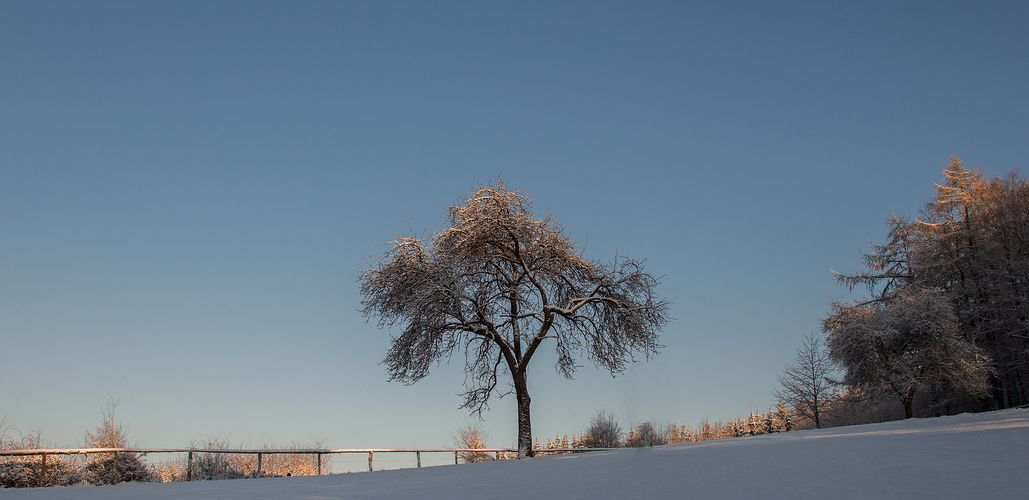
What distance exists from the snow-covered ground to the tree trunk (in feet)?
16.4

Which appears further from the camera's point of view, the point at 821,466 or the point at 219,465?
the point at 219,465

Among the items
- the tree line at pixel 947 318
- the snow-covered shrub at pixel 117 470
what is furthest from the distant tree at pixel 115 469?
the tree line at pixel 947 318

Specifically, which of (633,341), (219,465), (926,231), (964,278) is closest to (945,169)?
(926,231)

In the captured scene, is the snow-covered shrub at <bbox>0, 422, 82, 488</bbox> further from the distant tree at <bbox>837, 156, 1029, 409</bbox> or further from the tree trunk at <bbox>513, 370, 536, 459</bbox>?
the distant tree at <bbox>837, 156, 1029, 409</bbox>

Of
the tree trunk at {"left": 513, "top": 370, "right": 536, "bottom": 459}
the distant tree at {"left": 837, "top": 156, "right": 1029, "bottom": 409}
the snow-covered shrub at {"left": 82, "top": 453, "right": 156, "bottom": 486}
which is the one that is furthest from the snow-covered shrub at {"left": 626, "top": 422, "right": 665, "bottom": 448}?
the distant tree at {"left": 837, "top": 156, "right": 1029, "bottom": 409}

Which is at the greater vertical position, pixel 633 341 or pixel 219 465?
pixel 633 341

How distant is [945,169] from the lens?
138 feet

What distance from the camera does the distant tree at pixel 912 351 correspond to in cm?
3103

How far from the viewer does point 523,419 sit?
798 inches

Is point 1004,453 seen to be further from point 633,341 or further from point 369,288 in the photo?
point 369,288

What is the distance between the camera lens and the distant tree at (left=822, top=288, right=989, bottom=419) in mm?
31031

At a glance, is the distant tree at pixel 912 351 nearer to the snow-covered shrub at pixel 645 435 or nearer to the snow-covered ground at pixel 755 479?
the snow-covered shrub at pixel 645 435

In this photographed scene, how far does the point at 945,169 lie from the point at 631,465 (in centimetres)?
4069

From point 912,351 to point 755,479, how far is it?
1144 inches
